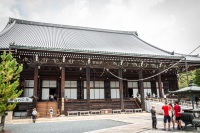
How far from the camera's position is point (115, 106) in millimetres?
19094

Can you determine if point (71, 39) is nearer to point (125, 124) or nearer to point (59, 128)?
point (59, 128)

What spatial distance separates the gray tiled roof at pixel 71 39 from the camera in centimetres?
1870

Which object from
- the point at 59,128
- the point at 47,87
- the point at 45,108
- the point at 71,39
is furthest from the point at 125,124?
the point at 71,39

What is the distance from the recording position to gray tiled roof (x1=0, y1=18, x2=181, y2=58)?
61.4 ft

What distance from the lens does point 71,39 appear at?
2173 centimetres

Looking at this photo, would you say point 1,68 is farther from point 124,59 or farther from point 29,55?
point 124,59

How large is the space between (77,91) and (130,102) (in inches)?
252

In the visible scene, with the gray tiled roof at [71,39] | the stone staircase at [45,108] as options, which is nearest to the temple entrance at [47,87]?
the stone staircase at [45,108]

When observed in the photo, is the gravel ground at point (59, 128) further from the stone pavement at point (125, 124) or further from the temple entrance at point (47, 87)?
the temple entrance at point (47, 87)

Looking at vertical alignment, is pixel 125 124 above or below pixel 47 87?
below

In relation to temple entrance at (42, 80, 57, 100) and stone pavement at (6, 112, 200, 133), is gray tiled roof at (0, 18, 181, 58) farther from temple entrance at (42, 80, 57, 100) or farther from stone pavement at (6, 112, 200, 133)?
stone pavement at (6, 112, 200, 133)

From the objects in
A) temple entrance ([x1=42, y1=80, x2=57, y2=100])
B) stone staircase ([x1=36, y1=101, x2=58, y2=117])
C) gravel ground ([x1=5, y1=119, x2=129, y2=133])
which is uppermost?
temple entrance ([x1=42, y1=80, x2=57, y2=100])

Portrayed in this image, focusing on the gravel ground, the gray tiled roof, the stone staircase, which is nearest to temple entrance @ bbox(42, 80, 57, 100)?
the stone staircase

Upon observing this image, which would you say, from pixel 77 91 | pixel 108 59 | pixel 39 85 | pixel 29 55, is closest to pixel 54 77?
pixel 39 85
